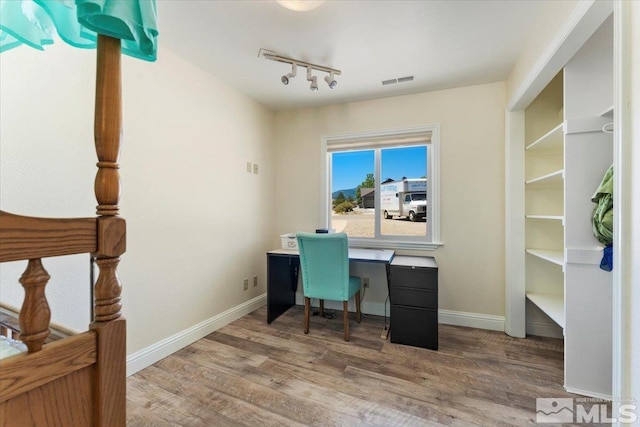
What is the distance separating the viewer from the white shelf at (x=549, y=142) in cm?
202

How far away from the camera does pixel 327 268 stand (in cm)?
245

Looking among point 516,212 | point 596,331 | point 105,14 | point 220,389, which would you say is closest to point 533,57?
point 516,212

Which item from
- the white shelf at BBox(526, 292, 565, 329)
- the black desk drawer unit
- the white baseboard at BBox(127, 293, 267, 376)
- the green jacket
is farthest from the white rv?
the white baseboard at BBox(127, 293, 267, 376)

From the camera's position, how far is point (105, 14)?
0.68m

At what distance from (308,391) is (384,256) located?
4.39 feet

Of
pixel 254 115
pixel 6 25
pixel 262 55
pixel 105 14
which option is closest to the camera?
pixel 105 14

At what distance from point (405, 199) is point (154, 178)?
97.4 inches

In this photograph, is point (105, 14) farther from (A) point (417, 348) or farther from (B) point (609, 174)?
(A) point (417, 348)

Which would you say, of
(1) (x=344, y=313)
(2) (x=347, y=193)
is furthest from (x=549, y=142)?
(1) (x=344, y=313)

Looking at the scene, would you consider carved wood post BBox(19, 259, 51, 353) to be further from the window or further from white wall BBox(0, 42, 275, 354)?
the window

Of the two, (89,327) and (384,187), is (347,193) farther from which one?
(89,327)

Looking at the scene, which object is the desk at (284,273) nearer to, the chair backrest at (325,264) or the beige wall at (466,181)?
the chair backrest at (325,264)

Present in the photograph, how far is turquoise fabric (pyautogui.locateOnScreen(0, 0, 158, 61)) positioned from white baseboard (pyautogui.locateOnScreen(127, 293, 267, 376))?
191 centimetres

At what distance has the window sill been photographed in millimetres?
2830
